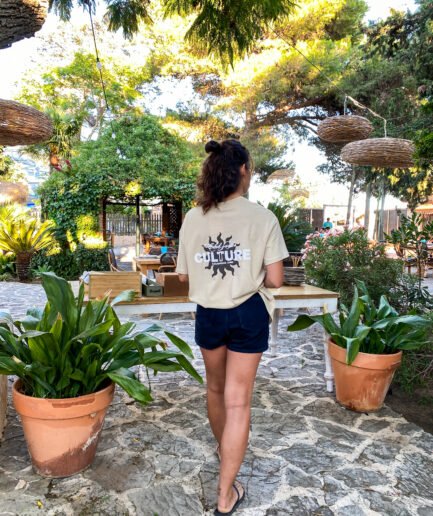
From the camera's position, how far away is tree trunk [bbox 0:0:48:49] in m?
1.99

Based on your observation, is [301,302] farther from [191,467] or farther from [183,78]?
[183,78]

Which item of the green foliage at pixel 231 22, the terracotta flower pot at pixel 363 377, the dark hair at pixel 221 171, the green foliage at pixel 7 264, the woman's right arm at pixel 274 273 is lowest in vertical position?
the green foliage at pixel 7 264

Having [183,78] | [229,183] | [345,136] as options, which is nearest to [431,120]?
[345,136]

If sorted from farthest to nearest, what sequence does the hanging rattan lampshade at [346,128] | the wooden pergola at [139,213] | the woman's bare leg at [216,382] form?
the wooden pergola at [139,213] → the hanging rattan lampshade at [346,128] → the woman's bare leg at [216,382]

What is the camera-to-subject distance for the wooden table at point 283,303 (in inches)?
112

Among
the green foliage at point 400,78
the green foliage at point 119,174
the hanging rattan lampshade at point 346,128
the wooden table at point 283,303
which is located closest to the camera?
the wooden table at point 283,303

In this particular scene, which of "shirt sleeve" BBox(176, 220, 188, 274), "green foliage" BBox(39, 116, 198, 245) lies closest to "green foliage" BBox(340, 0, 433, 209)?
"shirt sleeve" BBox(176, 220, 188, 274)

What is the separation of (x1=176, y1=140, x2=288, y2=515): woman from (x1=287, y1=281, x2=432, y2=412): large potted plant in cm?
117

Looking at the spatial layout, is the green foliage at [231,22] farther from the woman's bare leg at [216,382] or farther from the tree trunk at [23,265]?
the tree trunk at [23,265]

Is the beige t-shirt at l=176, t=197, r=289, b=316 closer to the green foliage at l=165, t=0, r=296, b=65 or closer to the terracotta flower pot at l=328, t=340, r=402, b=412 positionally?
the terracotta flower pot at l=328, t=340, r=402, b=412

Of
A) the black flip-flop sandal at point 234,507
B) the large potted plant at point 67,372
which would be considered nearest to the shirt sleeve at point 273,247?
the large potted plant at point 67,372

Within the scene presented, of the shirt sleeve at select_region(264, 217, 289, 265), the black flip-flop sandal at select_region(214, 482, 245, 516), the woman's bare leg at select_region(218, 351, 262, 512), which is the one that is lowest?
the black flip-flop sandal at select_region(214, 482, 245, 516)

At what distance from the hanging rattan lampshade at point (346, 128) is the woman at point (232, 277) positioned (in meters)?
3.29

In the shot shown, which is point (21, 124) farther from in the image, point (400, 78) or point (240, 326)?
point (400, 78)
